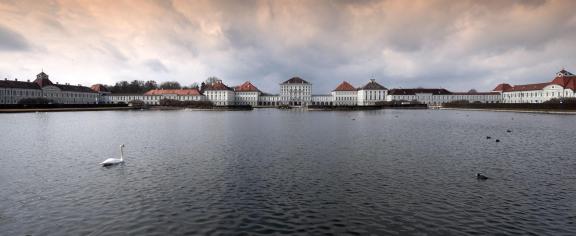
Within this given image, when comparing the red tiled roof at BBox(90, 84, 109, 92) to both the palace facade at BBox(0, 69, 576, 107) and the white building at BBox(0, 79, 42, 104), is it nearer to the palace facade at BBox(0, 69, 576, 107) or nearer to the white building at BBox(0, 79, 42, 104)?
the palace facade at BBox(0, 69, 576, 107)

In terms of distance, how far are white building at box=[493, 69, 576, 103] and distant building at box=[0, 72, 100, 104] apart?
174717 mm

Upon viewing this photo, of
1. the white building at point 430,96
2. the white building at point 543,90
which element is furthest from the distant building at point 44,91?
the white building at point 543,90

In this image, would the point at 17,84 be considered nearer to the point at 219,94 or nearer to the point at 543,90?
the point at 219,94

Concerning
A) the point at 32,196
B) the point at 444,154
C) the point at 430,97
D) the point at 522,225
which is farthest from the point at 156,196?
the point at 430,97

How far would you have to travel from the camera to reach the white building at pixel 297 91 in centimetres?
17338

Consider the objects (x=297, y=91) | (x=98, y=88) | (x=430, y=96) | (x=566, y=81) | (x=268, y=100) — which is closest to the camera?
(x=566, y=81)

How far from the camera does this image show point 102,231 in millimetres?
9672

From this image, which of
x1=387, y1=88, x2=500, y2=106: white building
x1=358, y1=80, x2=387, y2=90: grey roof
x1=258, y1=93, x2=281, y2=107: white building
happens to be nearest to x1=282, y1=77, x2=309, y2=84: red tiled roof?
x1=258, y1=93, x2=281, y2=107: white building

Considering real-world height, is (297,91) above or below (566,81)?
below

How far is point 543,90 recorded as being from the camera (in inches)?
5497

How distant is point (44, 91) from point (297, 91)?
333ft

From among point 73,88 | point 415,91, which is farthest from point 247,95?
point 415,91

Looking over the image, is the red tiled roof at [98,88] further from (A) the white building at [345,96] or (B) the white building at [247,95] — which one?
(A) the white building at [345,96]

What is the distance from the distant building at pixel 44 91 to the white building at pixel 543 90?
175 m
